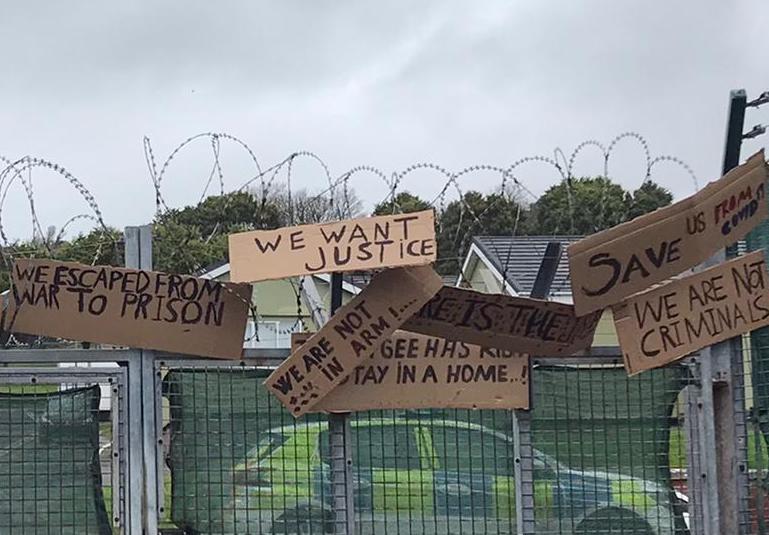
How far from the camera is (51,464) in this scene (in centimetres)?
455

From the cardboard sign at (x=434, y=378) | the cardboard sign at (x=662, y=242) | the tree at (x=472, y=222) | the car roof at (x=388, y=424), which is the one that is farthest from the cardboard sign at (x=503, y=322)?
the car roof at (x=388, y=424)

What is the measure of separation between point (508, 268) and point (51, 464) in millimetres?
2451

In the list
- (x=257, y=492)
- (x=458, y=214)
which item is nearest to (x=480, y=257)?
(x=458, y=214)

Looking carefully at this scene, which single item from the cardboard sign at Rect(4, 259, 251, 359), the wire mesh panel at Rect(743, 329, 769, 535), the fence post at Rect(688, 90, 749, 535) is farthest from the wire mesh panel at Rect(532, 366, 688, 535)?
the cardboard sign at Rect(4, 259, 251, 359)

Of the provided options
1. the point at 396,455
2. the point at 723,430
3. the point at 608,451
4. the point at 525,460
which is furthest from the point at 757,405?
the point at 396,455

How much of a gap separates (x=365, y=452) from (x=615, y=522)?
1.21 meters

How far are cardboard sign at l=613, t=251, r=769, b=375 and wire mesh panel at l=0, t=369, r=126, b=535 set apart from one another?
2294 millimetres

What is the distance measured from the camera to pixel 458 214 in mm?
5352

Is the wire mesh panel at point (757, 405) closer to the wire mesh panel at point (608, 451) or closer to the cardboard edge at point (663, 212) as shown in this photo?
the wire mesh panel at point (608, 451)

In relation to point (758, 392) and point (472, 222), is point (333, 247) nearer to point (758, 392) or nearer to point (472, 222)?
point (472, 222)

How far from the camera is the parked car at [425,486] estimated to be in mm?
4641

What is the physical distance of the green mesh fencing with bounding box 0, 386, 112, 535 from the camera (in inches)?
178

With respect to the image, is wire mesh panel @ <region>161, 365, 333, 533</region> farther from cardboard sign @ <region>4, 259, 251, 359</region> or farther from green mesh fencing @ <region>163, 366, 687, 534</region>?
cardboard sign @ <region>4, 259, 251, 359</region>

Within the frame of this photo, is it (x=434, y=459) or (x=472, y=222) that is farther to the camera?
(x=472, y=222)
